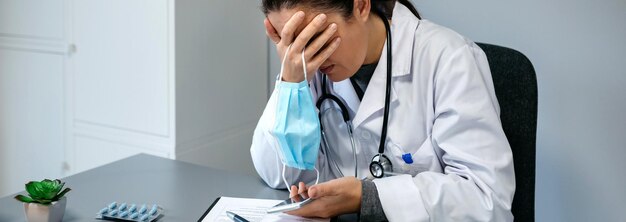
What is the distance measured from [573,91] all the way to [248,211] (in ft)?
3.93

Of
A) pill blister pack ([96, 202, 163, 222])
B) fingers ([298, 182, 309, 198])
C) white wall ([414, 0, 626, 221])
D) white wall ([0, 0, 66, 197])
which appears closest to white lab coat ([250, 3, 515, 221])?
fingers ([298, 182, 309, 198])

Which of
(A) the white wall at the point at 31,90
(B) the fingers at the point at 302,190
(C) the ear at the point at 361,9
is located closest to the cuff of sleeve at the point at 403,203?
(B) the fingers at the point at 302,190

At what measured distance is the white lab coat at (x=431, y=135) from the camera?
1057 mm

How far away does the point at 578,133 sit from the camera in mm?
1915

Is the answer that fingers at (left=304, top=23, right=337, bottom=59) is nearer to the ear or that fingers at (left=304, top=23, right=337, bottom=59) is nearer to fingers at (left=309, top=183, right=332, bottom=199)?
the ear

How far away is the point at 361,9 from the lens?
1.21 m

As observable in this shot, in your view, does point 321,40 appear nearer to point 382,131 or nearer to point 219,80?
point 382,131

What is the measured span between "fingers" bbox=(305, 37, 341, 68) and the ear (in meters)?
0.07

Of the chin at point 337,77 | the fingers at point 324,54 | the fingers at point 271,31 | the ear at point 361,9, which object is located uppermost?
the ear at point 361,9

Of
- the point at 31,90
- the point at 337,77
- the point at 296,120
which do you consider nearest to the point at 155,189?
the point at 296,120

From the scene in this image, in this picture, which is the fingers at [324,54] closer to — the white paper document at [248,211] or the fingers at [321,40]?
the fingers at [321,40]

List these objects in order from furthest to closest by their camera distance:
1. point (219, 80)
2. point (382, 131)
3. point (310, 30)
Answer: point (219, 80)
point (382, 131)
point (310, 30)

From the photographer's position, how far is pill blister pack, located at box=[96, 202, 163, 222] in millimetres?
1039

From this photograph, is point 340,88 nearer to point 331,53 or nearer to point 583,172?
point 331,53
